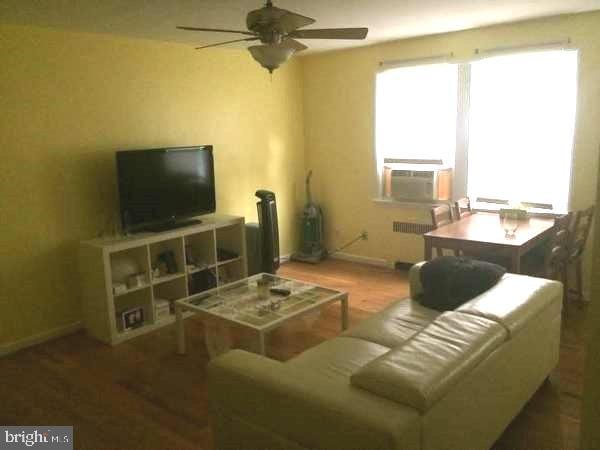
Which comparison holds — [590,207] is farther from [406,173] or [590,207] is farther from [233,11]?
[233,11]

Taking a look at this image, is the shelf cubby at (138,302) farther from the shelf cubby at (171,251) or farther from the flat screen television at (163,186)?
Result: the flat screen television at (163,186)

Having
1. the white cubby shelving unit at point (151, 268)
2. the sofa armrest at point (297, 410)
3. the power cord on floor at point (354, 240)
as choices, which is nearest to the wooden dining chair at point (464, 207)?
the power cord on floor at point (354, 240)

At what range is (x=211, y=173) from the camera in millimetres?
4434

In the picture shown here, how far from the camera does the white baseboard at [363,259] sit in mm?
5422

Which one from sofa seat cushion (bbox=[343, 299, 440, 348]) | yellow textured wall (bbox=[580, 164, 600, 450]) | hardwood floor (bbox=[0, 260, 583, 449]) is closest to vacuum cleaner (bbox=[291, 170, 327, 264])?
hardwood floor (bbox=[0, 260, 583, 449])

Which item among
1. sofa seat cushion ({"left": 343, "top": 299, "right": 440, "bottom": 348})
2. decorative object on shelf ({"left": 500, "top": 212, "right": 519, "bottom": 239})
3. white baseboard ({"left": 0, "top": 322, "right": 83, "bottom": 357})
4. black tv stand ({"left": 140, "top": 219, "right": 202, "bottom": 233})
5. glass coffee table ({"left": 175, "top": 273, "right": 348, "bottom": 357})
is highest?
black tv stand ({"left": 140, "top": 219, "right": 202, "bottom": 233})

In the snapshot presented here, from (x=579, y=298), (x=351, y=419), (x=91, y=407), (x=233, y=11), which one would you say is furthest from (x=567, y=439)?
(x=233, y=11)

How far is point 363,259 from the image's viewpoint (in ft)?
18.3

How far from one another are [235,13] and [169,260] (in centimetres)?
194

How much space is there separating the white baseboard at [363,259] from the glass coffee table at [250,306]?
1.94 metres

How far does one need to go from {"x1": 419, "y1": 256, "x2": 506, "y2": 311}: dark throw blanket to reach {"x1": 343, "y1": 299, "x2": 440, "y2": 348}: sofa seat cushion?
3.1 inches

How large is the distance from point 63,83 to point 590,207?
4.07 meters

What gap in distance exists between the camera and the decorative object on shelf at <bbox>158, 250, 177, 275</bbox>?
13.5 feet

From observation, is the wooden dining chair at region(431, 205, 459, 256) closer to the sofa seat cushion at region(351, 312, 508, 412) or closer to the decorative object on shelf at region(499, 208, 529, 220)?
the decorative object on shelf at region(499, 208, 529, 220)
